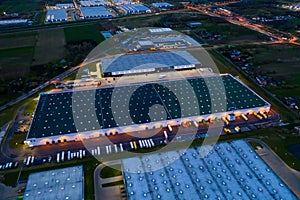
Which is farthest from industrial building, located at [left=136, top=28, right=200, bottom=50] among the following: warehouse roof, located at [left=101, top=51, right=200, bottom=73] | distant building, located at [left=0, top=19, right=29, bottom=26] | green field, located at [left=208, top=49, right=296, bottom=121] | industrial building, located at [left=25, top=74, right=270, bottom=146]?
distant building, located at [left=0, top=19, right=29, bottom=26]

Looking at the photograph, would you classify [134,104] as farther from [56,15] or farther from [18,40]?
[56,15]

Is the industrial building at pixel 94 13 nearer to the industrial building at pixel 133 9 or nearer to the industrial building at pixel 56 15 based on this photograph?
the industrial building at pixel 56 15

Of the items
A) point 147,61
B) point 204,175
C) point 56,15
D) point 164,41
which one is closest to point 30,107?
point 147,61

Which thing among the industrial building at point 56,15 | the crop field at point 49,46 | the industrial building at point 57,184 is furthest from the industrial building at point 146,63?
the industrial building at point 56,15

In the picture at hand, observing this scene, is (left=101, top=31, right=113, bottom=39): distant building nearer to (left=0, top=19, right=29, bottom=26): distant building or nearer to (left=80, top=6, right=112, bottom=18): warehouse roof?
(left=80, top=6, right=112, bottom=18): warehouse roof

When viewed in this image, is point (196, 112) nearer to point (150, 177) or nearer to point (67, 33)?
point (150, 177)

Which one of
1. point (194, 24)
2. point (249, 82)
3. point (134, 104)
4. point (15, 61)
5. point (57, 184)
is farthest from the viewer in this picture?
point (194, 24)

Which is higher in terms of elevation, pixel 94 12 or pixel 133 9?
pixel 133 9
